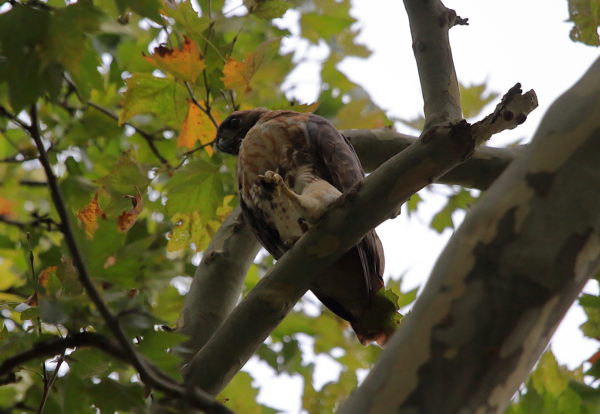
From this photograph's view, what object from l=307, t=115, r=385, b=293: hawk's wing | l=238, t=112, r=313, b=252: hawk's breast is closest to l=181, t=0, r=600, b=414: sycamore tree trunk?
l=307, t=115, r=385, b=293: hawk's wing

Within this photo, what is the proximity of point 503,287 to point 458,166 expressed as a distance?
208 centimetres

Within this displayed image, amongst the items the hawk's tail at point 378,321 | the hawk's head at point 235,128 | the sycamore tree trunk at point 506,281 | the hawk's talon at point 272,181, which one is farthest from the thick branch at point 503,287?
the hawk's head at point 235,128

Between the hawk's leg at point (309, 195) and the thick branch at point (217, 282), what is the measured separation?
1.85 feet

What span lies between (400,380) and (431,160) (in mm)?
954

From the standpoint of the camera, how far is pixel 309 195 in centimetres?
325

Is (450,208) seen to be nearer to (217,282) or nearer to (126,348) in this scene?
(217,282)

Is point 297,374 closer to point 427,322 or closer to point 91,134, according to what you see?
point 91,134

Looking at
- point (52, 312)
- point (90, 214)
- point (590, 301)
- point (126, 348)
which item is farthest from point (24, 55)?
point (590, 301)

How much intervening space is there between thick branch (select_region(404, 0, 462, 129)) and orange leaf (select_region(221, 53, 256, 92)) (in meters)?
0.82

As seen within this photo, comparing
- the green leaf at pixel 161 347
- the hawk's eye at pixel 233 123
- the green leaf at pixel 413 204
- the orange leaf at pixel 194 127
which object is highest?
the hawk's eye at pixel 233 123

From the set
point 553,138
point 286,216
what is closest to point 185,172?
point 286,216

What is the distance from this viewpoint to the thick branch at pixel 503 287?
5.31ft

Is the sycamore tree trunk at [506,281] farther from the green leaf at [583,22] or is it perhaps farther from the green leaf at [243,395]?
the green leaf at [243,395]

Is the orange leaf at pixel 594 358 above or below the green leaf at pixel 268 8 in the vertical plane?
below
